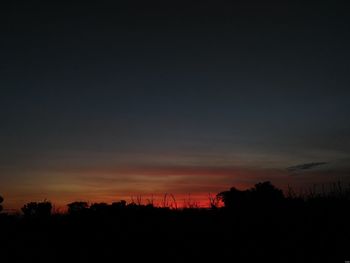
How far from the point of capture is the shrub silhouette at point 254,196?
1435 centimetres

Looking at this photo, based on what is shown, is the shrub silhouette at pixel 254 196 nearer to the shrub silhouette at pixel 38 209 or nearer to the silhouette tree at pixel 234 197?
the silhouette tree at pixel 234 197

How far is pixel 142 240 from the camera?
1071 centimetres

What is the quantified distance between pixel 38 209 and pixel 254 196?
355 inches

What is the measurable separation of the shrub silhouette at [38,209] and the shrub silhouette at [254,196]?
727 centimetres

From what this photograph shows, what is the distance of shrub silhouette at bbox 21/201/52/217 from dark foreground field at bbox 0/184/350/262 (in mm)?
1456

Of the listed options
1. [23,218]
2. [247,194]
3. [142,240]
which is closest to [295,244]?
[142,240]

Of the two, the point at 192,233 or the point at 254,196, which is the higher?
the point at 254,196

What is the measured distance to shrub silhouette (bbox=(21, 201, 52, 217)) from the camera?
53.4 ft

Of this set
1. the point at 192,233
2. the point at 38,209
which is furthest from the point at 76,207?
the point at 192,233

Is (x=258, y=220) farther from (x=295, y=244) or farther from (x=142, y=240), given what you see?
(x=142, y=240)

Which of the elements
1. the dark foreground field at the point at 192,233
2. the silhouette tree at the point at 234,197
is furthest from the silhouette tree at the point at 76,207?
the silhouette tree at the point at 234,197

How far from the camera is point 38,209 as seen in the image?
16656mm

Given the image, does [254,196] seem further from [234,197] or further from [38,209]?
[38,209]

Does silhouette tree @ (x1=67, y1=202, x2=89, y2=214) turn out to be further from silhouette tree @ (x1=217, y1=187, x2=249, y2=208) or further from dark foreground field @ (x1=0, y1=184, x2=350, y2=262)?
silhouette tree @ (x1=217, y1=187, x2=249, y2=208)
